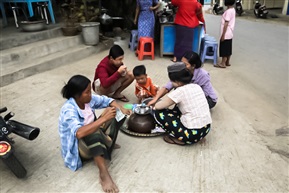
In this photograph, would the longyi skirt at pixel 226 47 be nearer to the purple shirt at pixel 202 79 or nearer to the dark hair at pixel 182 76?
the purple shirt at pixel 202 79

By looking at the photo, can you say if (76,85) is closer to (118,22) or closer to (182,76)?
(182,76)

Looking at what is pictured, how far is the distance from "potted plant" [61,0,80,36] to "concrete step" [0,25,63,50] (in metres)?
0.23

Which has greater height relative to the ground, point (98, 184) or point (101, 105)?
point (101, 105)

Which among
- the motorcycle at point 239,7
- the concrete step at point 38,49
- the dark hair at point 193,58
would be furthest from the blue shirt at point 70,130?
the motorcycle at point 239,7

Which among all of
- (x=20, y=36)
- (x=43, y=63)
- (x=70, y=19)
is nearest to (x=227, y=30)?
(x=70, y=19)

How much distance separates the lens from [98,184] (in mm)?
2396

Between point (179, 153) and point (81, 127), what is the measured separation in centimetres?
123

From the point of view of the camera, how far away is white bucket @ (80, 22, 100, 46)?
20.8 feet

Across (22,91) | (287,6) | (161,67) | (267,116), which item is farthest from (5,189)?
(287,6)

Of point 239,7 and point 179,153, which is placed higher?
point 239,7

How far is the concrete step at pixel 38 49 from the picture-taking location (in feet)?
16.3

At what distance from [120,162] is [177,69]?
1.16 metres

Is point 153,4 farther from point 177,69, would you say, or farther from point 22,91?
point 177,69

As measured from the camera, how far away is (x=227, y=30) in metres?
5.80
